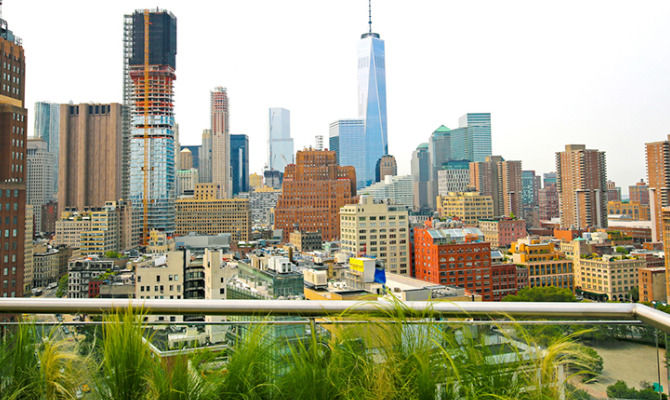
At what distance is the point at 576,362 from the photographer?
1.19 metres

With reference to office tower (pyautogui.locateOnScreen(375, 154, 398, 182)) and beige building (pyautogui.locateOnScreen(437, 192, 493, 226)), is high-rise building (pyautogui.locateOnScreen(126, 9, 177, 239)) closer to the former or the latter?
beige building (pyautogui.locateOnScreen(437, 192, 493, 226))

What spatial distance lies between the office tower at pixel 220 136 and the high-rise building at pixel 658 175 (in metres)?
91.7

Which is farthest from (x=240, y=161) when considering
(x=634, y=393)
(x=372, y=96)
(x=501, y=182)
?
(x=634, y=393)

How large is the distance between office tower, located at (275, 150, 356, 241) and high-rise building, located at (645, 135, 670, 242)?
33.2 metres

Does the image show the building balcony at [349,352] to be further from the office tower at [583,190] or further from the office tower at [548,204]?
the office tower at [548,204]

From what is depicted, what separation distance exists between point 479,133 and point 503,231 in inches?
3241

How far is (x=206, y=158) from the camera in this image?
126125 millimetres

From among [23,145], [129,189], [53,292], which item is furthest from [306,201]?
[23,145]

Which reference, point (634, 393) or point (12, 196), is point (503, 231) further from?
point (634, 393)

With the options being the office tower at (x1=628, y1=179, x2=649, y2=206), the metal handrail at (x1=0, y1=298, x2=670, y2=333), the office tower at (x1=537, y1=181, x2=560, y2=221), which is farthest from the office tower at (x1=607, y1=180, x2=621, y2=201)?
the metal handrail at (x1=0, y1=298, x2=670, y2=333)

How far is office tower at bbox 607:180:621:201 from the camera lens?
6700 cm

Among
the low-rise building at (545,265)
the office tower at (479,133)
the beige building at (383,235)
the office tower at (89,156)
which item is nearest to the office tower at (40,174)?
the office tower at (89,156)

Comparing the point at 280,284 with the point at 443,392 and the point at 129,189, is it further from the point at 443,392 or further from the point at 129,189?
the point at 129,189

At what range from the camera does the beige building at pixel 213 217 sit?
2363 inches
